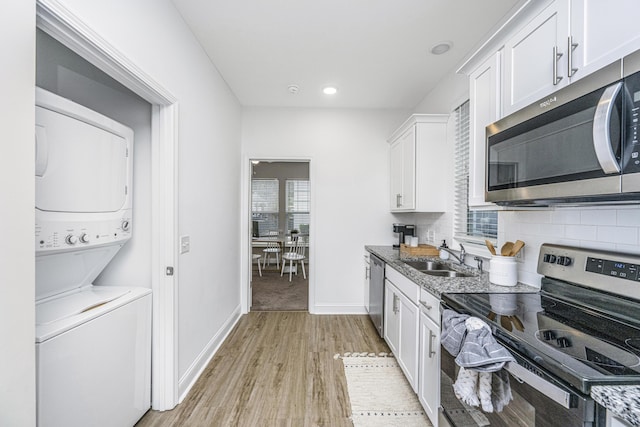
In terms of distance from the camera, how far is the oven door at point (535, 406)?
82 cm

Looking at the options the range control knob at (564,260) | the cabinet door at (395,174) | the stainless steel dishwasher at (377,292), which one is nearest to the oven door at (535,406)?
the range control knob at (564,260)

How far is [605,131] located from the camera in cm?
98

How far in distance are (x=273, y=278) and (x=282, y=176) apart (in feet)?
8.67

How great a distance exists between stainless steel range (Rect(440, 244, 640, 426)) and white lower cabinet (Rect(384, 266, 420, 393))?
1.61 ft

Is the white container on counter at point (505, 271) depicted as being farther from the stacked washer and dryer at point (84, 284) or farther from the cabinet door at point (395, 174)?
the stacked washer and dryer at point (84, 284)

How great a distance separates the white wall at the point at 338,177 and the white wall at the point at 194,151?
1.85 feet

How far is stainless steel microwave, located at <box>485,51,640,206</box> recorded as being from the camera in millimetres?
938

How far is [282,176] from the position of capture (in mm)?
7453

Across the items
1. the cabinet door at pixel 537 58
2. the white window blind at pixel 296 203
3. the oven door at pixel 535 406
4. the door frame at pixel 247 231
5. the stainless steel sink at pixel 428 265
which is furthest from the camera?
the white window blind at pixel 296 203

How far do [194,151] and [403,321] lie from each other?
2.12 meters

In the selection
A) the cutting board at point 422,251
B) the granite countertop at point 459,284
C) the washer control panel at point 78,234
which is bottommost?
the granite countertop at point 459,284

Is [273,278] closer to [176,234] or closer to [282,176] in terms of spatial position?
[282,176]

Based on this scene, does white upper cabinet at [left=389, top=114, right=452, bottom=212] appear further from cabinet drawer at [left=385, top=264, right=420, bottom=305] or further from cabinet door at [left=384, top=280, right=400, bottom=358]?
cabinet door at [left=384, top=280, right=400, bottom=358]

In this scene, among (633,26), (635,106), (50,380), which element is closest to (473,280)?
(635,106)
